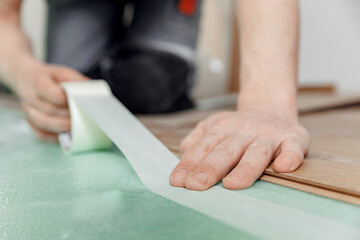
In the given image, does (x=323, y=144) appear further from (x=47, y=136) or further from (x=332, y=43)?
(x=332, y=43)

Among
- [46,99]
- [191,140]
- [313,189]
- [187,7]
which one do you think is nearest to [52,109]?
[46,99]

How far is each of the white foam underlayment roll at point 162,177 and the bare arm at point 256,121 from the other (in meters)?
0.03

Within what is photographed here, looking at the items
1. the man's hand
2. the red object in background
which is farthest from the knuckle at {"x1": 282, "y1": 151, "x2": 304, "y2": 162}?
the red object in background

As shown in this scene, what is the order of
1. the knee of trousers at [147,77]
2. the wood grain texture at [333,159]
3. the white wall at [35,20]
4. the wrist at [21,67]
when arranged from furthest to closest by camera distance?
the white wall at [35,20] → the knee of trousers at [147,77] → the wrist at [21,67] → the wood grain texture at [333,159]

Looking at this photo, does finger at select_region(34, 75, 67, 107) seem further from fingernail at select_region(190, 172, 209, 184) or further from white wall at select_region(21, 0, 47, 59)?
white wall at select_region(21, 0, 47, 59)

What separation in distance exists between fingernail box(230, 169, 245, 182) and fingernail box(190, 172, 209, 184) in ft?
0.13

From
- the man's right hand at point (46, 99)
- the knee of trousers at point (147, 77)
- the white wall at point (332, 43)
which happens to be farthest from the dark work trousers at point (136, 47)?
the white wall at point (332, 43)

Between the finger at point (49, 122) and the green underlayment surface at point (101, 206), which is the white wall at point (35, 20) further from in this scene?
the green underlayment surface at point (101, 206)

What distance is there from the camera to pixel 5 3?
1186mm

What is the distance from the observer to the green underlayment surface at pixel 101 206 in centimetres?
45

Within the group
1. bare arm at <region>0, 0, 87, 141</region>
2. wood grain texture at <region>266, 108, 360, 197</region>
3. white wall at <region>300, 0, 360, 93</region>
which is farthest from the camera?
white wall at <region>300, 0, 360, 93</region>

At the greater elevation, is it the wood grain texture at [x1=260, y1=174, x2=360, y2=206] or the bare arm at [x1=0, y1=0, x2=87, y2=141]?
the bare arm at [x1=0, y1=0, x2=87, y2=141]

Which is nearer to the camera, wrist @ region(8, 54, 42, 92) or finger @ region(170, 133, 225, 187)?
finger @ region(170, 133, 225, 187)

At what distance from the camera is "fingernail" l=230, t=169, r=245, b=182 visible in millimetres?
579
